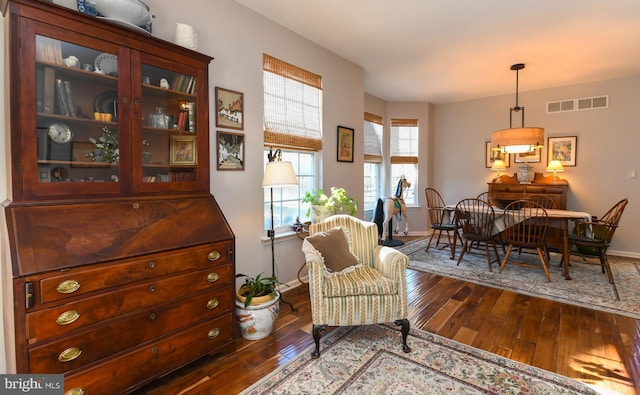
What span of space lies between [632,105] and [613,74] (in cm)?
58

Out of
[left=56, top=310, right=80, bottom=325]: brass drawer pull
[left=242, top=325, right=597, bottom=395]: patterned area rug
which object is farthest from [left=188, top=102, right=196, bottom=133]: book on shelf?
[left=242, top=325, right=597, bottom=395]: patterned area rug

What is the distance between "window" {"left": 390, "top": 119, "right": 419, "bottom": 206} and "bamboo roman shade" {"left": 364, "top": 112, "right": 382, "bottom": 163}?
1.33 feet

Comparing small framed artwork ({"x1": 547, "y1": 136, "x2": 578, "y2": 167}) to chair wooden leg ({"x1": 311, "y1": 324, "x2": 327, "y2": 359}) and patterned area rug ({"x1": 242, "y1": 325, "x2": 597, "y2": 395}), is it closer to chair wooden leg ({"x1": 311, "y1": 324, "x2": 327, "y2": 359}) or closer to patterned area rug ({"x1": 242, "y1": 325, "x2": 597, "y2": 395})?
patterned area rug ({"x1": 242, "y1": 325, "x2": 597, "y2": 395})

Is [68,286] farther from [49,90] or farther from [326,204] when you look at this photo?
[326,204]

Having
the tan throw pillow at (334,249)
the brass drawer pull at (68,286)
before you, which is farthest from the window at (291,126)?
the brass drawer pull at (68,286)

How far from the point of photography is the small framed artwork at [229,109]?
8.64ft

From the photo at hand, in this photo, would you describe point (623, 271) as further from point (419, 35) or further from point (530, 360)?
point (419, 35)

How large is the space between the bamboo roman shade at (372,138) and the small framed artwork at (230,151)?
3.24 metres

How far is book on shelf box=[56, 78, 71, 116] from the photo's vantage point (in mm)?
1585

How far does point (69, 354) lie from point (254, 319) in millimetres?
1121

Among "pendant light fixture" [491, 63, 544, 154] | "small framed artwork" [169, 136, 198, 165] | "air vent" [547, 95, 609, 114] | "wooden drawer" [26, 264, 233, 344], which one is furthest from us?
"air vent" [547, 95, 609, 114]

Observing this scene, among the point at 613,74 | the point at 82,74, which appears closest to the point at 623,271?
the point at 613,74

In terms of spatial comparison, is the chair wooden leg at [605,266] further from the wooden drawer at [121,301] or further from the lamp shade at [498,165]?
the wooden drawer at [121,301]

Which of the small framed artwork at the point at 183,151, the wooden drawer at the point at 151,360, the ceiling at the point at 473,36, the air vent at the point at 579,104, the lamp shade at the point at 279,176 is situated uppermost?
the ceiling at the point at 473,36
